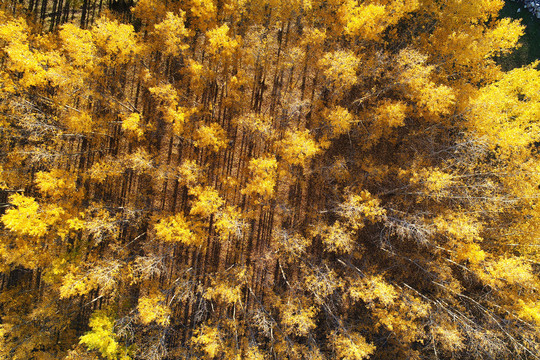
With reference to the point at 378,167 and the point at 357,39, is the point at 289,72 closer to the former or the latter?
the point at 357,39

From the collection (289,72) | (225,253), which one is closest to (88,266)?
(225,253)

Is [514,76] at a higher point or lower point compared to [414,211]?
higher

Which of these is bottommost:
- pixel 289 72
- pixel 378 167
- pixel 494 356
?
pixel 494 356

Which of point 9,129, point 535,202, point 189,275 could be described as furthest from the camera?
point 189,275

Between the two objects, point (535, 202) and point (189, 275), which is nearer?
point (535, 202)

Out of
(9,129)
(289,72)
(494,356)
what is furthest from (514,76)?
(9,129)

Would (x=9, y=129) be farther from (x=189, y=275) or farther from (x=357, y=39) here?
(x=357, y=39)

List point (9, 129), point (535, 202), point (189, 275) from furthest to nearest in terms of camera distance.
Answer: point (189, 275) → point (535, 202) → point (9, 129)
